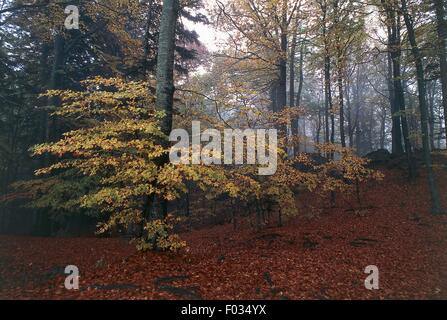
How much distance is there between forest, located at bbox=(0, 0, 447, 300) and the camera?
709cm

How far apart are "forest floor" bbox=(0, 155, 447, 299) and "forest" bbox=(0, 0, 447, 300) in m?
0.06

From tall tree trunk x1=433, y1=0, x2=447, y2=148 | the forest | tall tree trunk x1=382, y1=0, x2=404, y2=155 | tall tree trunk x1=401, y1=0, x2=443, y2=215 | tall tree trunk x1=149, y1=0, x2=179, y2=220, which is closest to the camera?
the forest

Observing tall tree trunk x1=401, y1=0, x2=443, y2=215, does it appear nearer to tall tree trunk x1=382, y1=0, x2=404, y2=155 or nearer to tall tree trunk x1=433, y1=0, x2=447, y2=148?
tall tree trunk x1=382, y1=0, x2=404, y2=155

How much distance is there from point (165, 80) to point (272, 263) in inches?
246

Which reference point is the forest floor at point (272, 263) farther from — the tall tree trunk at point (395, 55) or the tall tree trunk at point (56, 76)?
the tall tree trunk at point (395, 55)

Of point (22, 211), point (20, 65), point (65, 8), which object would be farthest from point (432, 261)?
point (22, 211)

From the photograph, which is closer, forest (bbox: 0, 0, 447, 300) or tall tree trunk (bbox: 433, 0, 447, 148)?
forest (bbox: 0, 0, 447, 300)

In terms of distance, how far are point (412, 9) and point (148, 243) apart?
1554 centimetres

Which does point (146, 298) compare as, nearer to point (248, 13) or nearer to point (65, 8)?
point (65, 8)

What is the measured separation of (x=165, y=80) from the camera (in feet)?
29.8

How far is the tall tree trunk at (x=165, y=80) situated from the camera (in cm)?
863

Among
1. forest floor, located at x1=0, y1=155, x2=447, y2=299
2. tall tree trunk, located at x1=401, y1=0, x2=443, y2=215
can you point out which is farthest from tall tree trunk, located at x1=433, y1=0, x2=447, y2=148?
forest floor, located at x1=0, y1=155, x2=447, y2=299

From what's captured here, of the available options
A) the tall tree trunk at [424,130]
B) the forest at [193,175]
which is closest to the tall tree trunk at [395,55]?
the forest at [193,175]

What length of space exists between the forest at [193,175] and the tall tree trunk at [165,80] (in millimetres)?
→ 42
